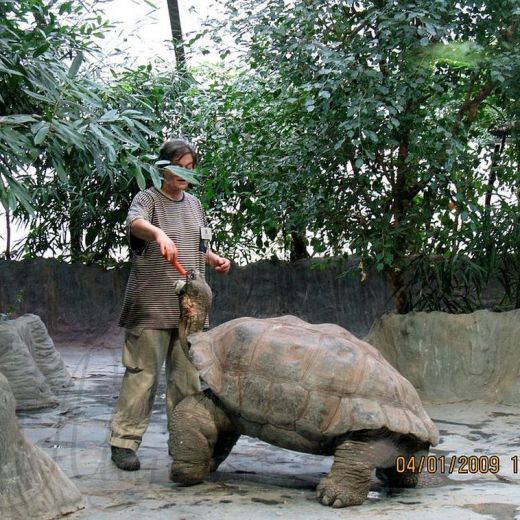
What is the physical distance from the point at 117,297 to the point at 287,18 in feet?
17.4

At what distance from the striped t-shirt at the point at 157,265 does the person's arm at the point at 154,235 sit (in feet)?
0.39

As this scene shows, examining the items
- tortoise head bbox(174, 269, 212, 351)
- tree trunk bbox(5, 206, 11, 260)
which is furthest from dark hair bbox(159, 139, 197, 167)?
tree trunk bbox(5, 206, 11, 260)

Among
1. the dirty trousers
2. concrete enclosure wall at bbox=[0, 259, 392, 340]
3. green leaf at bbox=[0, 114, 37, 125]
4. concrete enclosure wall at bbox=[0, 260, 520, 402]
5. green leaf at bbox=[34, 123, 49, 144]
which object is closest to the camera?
green leaf at bbox=[34, 123, 49, 144]

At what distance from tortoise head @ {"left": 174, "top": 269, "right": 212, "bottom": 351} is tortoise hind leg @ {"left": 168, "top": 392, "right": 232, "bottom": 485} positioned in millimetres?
320

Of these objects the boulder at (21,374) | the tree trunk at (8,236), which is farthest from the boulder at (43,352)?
the tree trunk at (8,236)

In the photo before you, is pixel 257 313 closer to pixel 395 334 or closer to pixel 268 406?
pixel 395 334

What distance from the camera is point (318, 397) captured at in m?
4.02

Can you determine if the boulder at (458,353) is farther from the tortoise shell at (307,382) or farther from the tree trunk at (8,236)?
the tree trunk at (8,236)

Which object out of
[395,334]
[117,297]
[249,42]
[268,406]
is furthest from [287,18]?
[117,297]

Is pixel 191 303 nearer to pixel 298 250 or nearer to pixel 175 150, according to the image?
pixel 175 150

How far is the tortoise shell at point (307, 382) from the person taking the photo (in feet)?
13.2

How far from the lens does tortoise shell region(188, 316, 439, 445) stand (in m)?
4.01

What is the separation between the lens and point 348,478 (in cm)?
397

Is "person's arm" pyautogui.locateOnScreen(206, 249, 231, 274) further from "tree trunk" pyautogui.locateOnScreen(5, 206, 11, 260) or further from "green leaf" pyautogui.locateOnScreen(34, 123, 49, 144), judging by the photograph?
"tree trunk" pyautogui.locateOnScreen(5, 206, 11, 260)
